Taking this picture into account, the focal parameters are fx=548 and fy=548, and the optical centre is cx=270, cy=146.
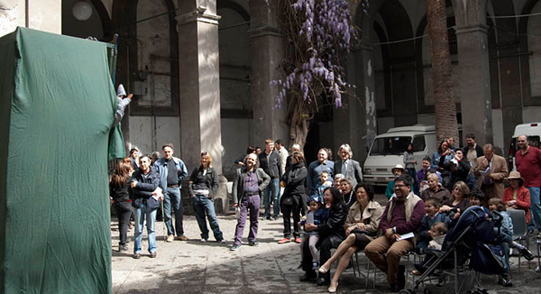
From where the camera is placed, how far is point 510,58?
2430cm

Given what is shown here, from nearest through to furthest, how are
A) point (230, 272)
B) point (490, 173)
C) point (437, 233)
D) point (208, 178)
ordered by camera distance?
point (437, 233) < point (230, 272) < point (490, 173) < point (208, 178)

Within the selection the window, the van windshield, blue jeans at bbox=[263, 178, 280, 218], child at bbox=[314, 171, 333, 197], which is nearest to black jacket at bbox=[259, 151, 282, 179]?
blue jeans at bbox=[263, 178, 280, 218]

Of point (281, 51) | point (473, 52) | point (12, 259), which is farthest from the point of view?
point (473, 52)

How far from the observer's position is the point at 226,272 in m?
7.93

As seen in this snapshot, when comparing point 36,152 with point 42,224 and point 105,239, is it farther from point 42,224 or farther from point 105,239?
point 105,239

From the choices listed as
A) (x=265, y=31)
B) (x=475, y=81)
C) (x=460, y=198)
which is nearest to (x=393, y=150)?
(x=475, y=81)

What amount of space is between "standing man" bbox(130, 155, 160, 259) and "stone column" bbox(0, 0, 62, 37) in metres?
3.17

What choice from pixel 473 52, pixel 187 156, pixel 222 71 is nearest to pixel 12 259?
pixel 187 156

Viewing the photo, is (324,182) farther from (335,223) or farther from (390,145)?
(390,145)

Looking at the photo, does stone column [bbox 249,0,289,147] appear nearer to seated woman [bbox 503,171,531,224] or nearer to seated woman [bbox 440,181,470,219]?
seated woman [bbox 503,171,531,224]

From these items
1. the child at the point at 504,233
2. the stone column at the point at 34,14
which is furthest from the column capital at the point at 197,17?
the child at the point at 504,233

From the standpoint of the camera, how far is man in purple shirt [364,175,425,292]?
6.62 meters

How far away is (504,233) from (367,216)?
5.51 feet

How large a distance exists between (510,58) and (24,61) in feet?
76.6
